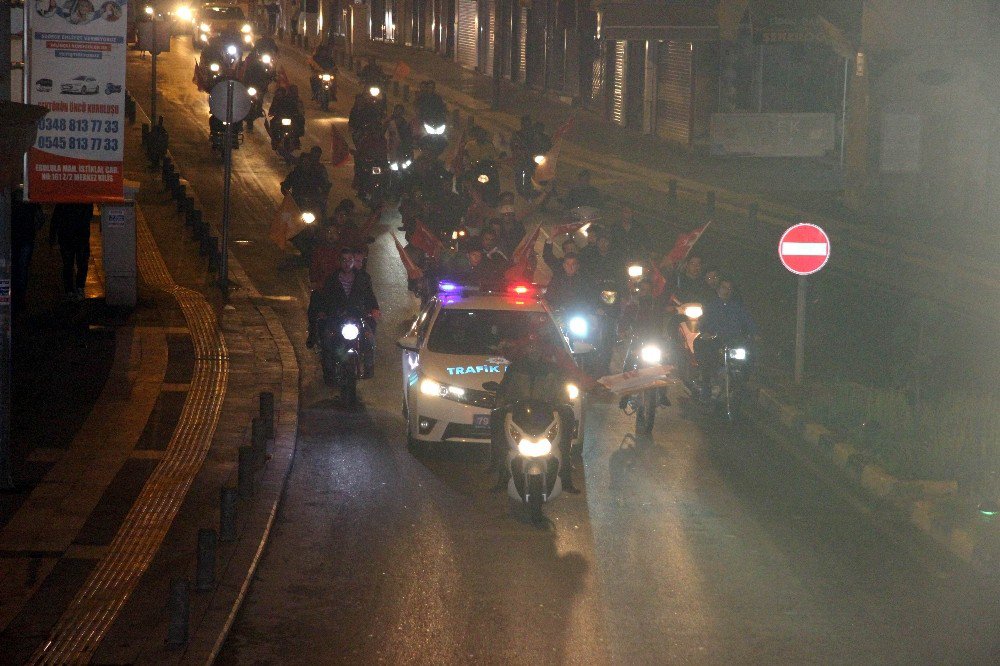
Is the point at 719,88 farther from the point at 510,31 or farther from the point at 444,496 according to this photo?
the point at 444,496

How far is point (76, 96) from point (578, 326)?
18.4 feet

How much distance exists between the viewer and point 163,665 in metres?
7.75

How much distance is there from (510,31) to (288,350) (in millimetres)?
47952

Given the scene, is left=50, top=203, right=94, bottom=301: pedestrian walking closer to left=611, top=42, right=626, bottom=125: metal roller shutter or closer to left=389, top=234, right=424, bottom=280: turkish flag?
left=389, top=234, right=424, bottom=280: turkish flag

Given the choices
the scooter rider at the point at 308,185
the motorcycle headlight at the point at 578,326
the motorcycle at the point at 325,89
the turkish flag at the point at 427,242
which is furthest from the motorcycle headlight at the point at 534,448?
the motorcycle at the point at 325,89

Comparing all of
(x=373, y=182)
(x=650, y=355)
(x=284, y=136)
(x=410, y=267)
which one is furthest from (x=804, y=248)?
(x=284, y=136)

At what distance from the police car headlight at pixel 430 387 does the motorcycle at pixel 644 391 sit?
6.20ft

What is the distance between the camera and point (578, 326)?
52.4 ft

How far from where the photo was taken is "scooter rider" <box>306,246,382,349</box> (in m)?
15.5

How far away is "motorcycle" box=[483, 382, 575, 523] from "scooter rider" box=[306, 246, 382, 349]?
4.59m

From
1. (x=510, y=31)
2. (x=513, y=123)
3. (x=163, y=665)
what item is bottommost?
(x=163, y=665)

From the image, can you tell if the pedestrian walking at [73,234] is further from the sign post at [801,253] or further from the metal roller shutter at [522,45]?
the metal roller shutter at [522,45]

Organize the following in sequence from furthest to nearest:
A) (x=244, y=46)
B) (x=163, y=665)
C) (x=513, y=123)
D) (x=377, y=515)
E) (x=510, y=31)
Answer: (x=510, y=31) → (x=244, y=46) → (x=513, y=123) → (x=377, y=515) → (x=163, y=665)

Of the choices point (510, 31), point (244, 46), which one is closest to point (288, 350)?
point (244, 46)
